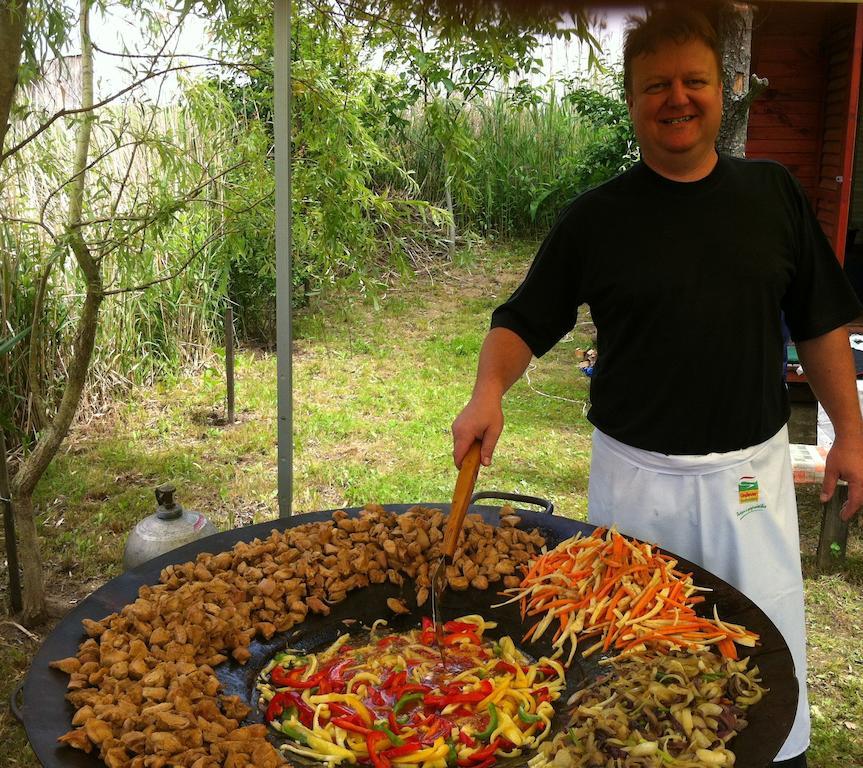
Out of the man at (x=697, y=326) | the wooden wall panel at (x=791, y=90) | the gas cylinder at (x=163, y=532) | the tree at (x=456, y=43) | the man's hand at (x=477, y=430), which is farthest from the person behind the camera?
the wooden wall panel at (x=791, y=90)

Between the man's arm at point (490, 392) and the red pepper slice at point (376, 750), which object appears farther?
the man's arm at point (490, 392)

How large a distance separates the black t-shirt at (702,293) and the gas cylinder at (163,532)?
1.43 m

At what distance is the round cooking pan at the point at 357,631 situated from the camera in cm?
139

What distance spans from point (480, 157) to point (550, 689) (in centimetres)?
581

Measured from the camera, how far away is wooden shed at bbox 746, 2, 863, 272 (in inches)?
254

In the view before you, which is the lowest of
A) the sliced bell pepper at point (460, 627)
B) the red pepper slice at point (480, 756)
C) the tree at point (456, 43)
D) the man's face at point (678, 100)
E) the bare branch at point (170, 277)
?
the red pepper slice at point (480, 756)

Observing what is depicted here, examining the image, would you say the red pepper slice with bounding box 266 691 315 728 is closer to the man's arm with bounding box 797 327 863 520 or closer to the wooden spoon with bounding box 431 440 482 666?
the wooden spoon with bounding box 431 440 482 666

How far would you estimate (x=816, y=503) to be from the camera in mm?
4707

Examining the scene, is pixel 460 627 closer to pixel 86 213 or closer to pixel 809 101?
pixel 86 213

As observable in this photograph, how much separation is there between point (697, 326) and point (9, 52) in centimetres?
234

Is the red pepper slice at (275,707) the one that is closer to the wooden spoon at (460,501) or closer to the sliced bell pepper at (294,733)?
the sliced bell pepper at (294,733)

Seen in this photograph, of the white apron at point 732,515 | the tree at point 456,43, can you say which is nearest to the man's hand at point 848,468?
the white apron at point 732,515

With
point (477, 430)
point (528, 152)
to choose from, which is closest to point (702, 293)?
point (477, 430)

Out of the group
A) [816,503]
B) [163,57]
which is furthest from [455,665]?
[816,503]
